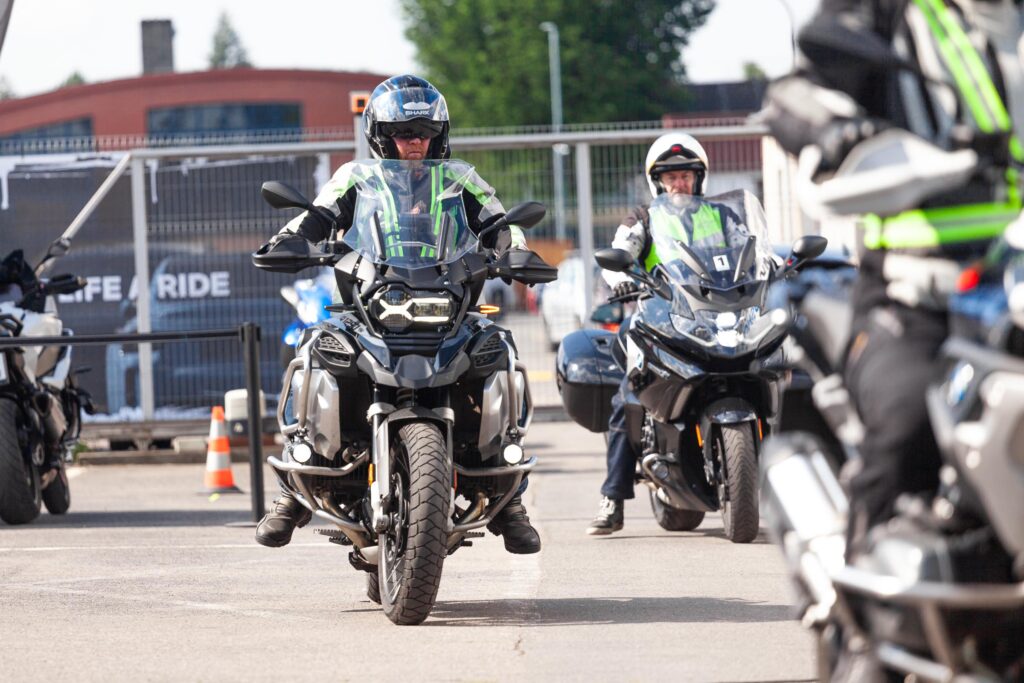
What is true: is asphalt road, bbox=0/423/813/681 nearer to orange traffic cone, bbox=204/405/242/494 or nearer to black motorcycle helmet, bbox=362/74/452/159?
black motorcycle helmet, bbox=362/74/452/159

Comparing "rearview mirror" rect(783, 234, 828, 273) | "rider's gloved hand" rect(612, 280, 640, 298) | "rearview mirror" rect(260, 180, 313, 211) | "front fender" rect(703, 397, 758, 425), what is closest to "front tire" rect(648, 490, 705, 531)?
"front fender" rect(703, 397, 758, 425)

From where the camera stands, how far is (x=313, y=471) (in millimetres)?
6605

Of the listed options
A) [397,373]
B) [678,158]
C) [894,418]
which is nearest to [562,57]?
[678,158]

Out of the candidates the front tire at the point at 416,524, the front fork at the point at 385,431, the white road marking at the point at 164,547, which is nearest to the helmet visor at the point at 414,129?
the front fork at the point at 385,431

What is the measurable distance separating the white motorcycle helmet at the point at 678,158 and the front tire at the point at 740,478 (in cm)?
149

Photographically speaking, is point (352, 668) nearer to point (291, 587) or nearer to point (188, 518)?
point (291, 587)

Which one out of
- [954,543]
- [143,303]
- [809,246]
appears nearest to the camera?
[954,543]

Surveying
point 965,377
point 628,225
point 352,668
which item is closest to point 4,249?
point 628,225

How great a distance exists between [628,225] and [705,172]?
0.50 m

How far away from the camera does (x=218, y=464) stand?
1272cm

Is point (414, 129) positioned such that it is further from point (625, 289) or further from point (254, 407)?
point (254, 407)

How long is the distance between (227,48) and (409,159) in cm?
15429

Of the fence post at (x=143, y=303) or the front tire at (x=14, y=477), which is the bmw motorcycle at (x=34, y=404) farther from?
the fence post at (x=143, y=303)

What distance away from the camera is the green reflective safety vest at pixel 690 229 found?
29.5 ft
